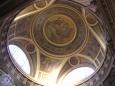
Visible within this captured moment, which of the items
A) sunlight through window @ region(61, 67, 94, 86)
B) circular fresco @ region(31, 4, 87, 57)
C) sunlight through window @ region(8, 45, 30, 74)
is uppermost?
circular fresco @ region(31, 4, 87, 57)

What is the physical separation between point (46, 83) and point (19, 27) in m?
3.82

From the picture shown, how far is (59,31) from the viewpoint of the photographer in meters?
21.1

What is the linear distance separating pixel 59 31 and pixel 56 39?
59 cm

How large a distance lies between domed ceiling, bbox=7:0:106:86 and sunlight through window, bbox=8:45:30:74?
0.23 metres

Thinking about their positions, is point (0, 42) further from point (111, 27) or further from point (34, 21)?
point (111, 27)

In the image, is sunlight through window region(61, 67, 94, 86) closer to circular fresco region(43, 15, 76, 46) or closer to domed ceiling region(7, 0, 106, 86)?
domed ceiling region(7, 0, 106, 86)

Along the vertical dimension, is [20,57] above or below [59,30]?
below

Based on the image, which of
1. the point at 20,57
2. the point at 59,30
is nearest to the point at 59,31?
the point at 59,30

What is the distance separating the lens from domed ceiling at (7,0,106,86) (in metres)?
18.7

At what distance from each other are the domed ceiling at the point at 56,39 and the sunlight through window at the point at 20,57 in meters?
0.23

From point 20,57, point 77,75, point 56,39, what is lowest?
point 77,75

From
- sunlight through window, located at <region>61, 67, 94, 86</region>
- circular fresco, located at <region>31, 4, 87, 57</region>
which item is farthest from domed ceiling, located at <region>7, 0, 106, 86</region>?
sunlight through window, located at <region>61, 67, 94, 86</region>

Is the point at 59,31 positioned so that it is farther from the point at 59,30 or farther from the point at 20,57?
the point at 20,57

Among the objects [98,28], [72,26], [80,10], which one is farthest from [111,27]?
[72,26]
